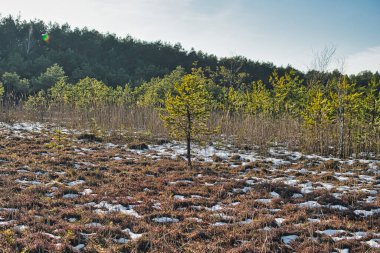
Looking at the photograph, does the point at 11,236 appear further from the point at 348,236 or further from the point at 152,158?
the point at 152,158

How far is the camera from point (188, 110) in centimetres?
1144

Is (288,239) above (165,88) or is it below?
below

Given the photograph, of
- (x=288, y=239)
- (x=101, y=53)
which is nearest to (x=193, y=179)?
(x=288, y=239)

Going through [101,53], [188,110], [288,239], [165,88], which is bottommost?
[288,239]

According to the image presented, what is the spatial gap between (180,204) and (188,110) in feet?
15.6

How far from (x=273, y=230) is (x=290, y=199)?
90.4 inches

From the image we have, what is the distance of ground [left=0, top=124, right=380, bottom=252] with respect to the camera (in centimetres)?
516

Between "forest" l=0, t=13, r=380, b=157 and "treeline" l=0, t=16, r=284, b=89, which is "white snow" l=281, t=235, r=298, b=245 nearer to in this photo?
"forest" l=0, t=13, r=380, b=157

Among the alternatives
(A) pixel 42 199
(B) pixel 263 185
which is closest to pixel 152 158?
(B) pixel 263 185

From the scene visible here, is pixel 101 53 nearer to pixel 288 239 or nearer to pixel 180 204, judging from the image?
pixel 180 204

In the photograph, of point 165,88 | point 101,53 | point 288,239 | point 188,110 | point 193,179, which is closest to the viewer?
point 288,239

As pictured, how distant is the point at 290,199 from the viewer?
7824 mm

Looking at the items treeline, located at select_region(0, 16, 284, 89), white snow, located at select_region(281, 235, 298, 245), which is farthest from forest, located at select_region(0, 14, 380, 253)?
treeline, located at select_region(0, 16, 284, 89)

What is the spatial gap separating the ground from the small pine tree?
122 centimetres
